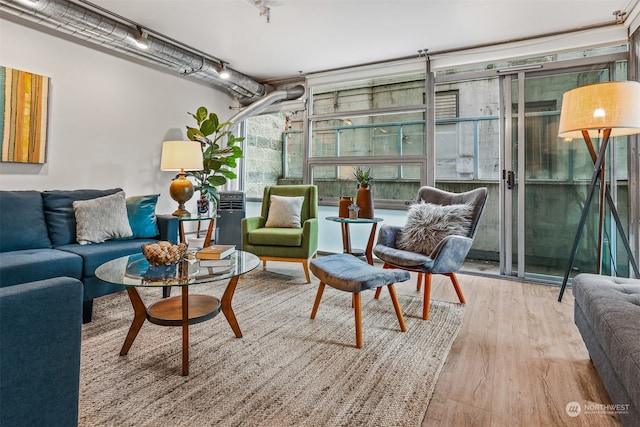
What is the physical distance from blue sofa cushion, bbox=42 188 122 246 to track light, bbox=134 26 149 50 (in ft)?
5.39

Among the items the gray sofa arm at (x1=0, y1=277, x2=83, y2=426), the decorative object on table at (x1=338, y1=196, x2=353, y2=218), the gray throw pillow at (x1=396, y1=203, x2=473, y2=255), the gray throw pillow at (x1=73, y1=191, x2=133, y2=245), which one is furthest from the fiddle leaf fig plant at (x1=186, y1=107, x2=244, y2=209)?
the gray sofa arm at (x1=0, y1=277, x2=83, y2=426)

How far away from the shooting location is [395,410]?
140cm

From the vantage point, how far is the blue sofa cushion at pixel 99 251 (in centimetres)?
242

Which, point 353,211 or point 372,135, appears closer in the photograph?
point 353,211

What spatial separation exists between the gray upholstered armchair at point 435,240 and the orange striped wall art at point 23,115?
10.6 feet

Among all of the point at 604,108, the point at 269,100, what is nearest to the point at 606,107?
the point at 604,108

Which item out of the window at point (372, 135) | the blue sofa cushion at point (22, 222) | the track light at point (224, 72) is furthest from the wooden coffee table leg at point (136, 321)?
the track light at point (224, 72)

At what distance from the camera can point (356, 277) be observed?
199 cm

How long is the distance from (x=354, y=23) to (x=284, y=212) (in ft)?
6.71

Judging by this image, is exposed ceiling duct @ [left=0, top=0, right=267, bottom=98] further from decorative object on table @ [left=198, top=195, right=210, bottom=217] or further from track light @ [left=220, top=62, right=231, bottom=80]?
decorative object on table @ [left=198, top=195, right=210, bottom=217]

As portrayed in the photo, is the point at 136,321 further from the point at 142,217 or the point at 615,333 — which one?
the point at 615,333

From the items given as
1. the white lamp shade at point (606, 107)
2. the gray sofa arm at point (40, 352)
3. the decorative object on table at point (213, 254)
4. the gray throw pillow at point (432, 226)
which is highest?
the white lamp shade at point (606, 107)

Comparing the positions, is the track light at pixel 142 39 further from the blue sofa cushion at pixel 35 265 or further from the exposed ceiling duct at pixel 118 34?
the blue sofa cushion at pixel 35 265

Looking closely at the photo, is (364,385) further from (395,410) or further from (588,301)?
(588,301)
